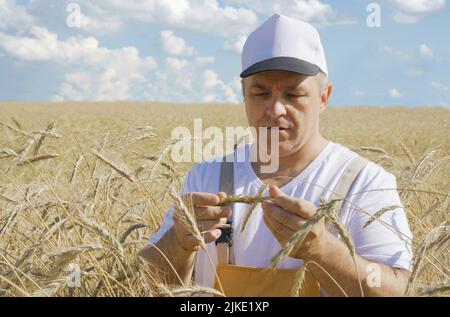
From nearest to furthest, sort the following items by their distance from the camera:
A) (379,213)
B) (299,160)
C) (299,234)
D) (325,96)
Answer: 1. (299,234)
2. (379,213)
3. (299,160)
4. (325,96)

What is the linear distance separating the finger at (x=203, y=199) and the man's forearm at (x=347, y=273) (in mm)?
344

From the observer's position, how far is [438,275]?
102 inches

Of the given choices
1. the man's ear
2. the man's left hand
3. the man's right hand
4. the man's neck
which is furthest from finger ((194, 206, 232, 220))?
the man's ear

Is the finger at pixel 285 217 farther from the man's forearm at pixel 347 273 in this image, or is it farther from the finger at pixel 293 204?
the man's forearm at pixel 347 273

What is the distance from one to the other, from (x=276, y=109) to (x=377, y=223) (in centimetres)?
52

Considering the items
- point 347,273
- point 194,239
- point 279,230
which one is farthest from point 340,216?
point 194,239

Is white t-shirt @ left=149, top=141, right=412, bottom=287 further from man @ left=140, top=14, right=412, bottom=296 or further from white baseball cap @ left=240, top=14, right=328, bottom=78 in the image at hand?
white baseball cap @ left=240, top=14, right=328, bottom=78

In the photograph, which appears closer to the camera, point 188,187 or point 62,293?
point 62,293

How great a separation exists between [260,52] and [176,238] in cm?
73

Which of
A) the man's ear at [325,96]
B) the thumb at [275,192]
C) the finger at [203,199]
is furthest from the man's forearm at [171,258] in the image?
the man's ear at [325,96]

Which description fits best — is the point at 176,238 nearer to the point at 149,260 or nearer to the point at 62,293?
the point at 149,260

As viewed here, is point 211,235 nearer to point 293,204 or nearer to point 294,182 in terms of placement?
point 293,204

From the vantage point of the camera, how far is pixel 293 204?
1.60 meters
